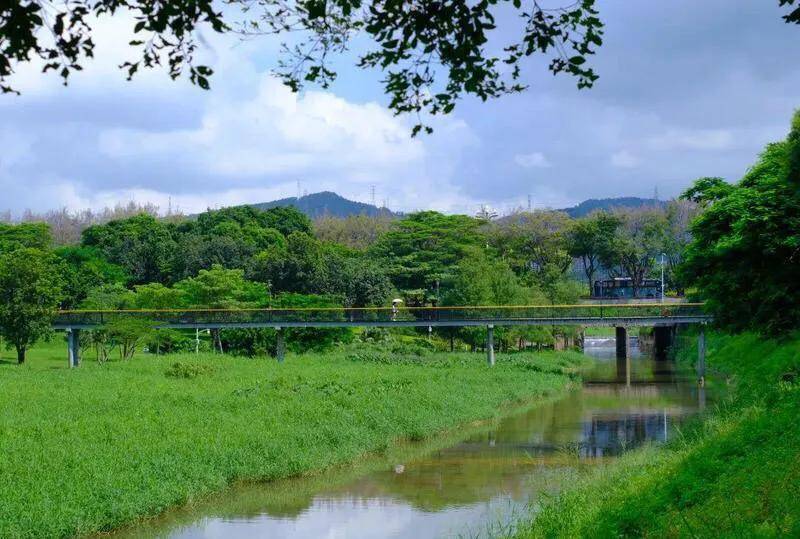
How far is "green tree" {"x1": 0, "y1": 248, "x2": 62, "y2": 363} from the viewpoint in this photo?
140 feet

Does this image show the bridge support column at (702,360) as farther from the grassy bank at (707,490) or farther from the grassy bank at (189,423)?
the grassy bank at (707,490)

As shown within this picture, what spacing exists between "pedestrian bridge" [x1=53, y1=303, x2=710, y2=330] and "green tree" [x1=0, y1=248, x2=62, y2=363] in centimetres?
201

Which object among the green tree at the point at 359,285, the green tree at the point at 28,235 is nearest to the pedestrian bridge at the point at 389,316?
the green tree at the point at 359,285

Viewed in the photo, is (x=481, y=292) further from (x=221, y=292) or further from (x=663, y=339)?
(x=663, y=339)

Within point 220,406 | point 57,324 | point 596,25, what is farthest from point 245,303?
point 596,25

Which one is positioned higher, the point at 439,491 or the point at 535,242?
the point at 535,242

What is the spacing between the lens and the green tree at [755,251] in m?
26.2

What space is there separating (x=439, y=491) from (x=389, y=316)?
27675mm

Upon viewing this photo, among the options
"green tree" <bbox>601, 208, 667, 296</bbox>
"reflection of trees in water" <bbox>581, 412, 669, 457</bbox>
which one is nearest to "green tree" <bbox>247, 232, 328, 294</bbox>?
"green tree" <bbox>601, 208, 667, 296</bbox>

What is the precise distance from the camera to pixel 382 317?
46219mm

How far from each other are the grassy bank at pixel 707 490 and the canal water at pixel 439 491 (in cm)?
139

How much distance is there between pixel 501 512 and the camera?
16438 mm

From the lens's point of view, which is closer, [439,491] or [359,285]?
[439,491]

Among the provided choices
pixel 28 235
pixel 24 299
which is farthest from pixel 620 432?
pixel 28 235
